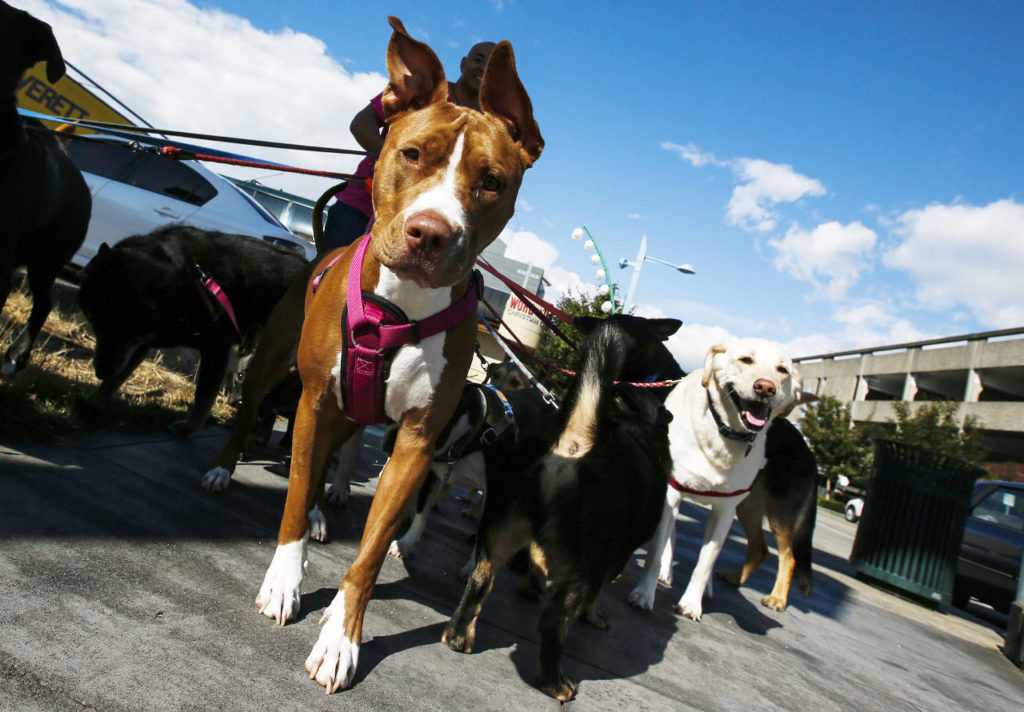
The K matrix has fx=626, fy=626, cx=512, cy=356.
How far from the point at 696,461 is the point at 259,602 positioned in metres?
2.96

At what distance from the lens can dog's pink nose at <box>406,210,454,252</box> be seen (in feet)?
6.50

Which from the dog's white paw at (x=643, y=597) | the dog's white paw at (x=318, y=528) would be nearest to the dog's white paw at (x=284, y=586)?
the dog's white paw at (x=318, y=528)

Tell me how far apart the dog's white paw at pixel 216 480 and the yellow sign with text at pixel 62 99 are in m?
7.31

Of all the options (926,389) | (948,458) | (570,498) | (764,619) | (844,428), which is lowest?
(764,619)

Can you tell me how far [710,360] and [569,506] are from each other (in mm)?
2292

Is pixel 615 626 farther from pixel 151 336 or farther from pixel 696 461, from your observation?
pixel 151 336

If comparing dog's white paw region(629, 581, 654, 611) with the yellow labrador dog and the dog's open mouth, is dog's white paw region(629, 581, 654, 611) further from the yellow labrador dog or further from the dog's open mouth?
the dog's open mouth

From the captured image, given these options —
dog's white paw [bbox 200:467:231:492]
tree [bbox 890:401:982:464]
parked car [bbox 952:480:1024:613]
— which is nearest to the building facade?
tree [bbox 890:401:982:464]

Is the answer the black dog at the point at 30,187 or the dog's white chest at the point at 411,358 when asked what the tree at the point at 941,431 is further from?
the black dog at the point at 30,187

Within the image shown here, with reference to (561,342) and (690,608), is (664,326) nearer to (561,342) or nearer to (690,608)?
(690,608)

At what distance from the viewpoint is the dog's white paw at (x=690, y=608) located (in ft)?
13.1

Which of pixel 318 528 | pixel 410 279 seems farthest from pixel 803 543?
pixel 410 279

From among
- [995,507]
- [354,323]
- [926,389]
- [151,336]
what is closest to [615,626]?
[354,323]

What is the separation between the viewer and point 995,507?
9.32 metres
